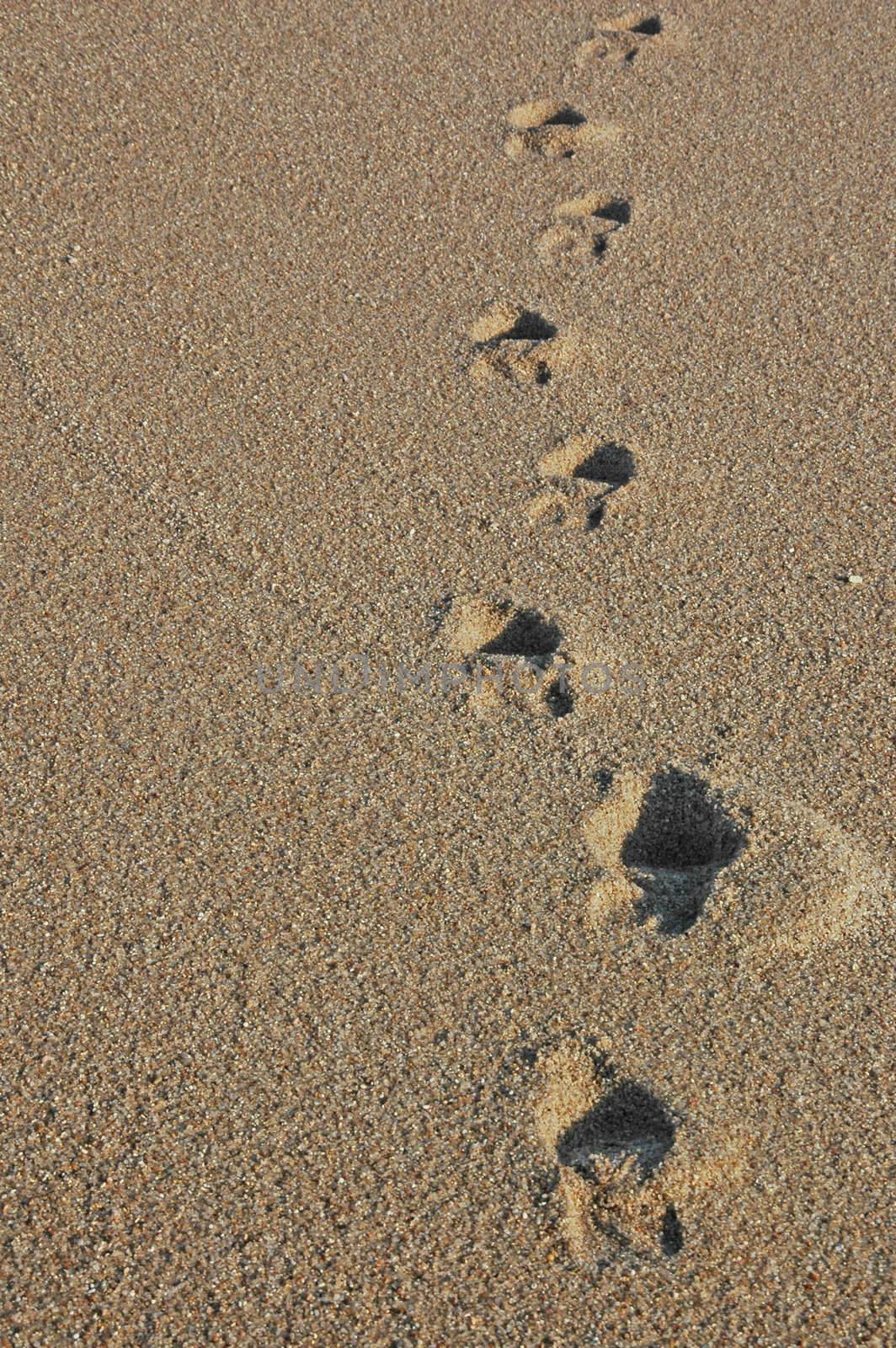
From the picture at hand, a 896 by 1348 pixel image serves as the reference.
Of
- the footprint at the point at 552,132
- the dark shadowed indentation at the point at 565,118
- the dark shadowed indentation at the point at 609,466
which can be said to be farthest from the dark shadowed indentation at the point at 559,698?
the dark shadowed indentation at the point at 565,118

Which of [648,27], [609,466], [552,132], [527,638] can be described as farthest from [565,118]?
[527,638]

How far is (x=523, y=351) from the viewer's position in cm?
305

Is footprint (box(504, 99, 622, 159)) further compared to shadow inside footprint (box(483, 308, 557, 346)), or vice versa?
footprint (box(504, 99, 622, 159))

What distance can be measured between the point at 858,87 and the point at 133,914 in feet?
10.3

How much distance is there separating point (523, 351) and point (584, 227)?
538mm

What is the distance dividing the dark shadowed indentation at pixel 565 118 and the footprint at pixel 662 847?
85.1 inches

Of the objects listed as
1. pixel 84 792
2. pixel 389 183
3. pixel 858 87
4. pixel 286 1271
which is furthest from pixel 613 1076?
pixel 858 87

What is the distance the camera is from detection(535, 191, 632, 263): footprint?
3312 millimetres

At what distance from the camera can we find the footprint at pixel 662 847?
2.14 meters

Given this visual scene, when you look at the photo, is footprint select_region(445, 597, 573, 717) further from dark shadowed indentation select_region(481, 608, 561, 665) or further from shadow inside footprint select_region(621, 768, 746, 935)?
shadow inside footprint select_region(621, 768, 746, 935)

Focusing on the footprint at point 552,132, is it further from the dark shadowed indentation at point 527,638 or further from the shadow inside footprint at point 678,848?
the shadow inside footprint at point 678,848

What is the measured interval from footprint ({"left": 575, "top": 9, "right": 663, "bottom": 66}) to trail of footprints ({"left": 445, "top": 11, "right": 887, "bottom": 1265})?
4.18 ft

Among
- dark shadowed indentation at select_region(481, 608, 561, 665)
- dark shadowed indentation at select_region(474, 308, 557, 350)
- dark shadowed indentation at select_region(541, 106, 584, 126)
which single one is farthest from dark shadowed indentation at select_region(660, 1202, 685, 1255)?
dark shadowed indentation at select_region(541, 106, 584, 126)

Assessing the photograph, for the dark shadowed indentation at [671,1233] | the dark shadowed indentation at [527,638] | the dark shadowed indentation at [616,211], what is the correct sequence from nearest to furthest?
the dark shadowed indentation at [671,1233]
the dark shadowed indentation at [527,638]
the dark shadowed indentation at [616,211]
